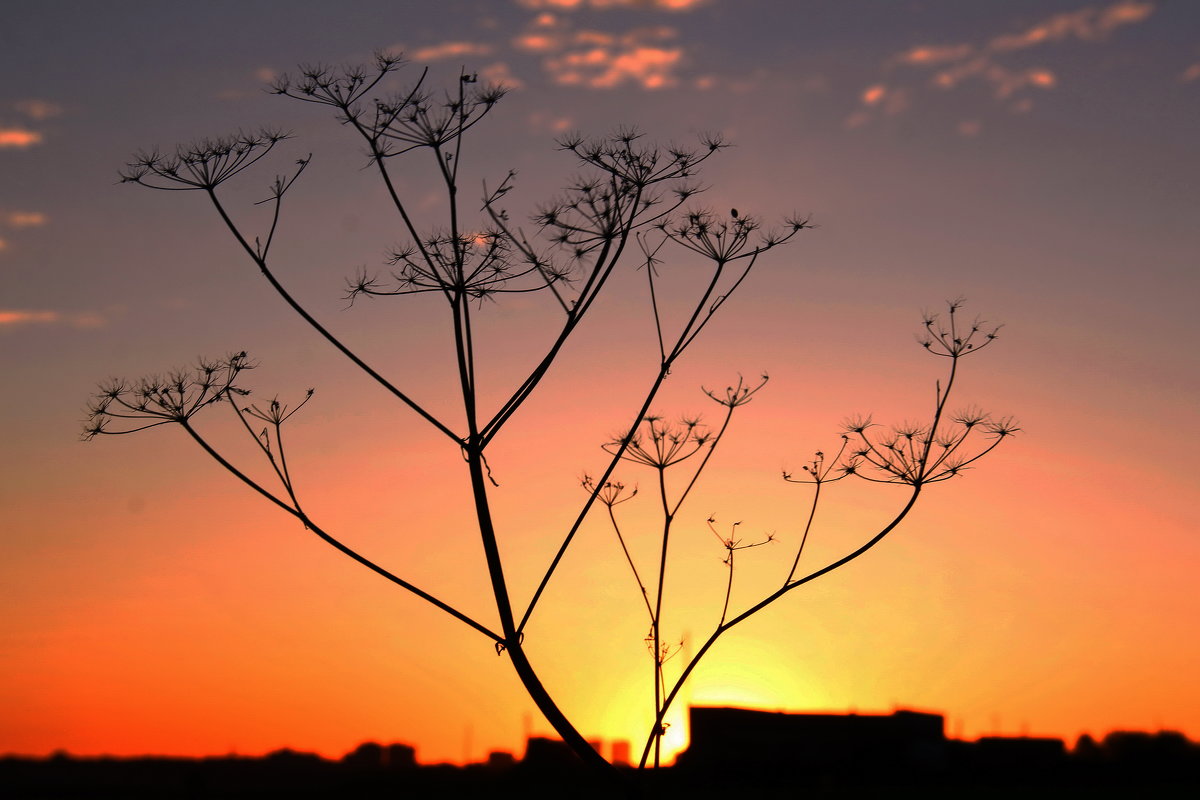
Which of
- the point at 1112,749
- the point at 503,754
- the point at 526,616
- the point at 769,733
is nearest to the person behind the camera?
the point at 526,616

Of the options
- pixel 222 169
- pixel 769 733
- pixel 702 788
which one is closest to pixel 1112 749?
pixel 769 733

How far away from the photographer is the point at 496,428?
38.1 feet

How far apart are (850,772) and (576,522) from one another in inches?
1200

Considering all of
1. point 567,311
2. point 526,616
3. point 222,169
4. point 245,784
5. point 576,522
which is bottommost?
point 245,784

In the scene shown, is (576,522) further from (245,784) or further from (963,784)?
(963,784)

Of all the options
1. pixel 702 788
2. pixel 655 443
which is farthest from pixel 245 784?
pixel 655 443

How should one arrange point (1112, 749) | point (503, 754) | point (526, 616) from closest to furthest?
point (526, 616) → point (503, 754) → point (1112, 749)

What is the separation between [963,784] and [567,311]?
29.7m

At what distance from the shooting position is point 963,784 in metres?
→ 36.1

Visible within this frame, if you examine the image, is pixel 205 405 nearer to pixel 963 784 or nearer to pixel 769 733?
pixel 769 733

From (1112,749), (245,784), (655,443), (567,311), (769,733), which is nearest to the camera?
(567,311)

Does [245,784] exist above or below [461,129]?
below

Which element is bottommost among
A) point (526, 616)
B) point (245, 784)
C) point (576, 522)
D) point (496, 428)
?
point (245, 784)

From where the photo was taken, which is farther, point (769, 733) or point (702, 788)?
point (769, 733)
